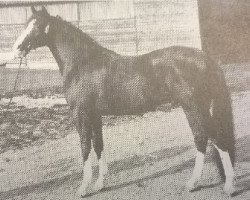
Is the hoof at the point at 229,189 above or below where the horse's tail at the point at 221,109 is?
A: below

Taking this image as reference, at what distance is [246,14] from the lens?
229 cm

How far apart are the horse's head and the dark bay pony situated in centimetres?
5

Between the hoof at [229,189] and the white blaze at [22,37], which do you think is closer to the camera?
the white blaze at [22,37]

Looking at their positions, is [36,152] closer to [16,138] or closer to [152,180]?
[16,138]

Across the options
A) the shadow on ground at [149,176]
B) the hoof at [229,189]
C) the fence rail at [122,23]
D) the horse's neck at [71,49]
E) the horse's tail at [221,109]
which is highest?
the fence rail at [122,23]

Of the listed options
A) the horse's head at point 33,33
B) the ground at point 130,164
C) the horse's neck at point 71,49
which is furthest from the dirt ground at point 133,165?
the horse's head at point 33,33

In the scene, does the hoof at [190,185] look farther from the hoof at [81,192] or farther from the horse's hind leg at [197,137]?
the hoof at [81,192]

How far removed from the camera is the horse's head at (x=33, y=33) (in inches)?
77.4

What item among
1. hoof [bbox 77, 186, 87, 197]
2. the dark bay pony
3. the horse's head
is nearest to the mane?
the dark bay pony

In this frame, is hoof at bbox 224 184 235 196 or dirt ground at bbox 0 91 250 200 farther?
hoof at bbox 224 184 235 196

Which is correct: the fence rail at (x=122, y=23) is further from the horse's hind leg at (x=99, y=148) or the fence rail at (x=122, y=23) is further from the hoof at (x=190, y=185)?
the hoof at (x=190, y=185)

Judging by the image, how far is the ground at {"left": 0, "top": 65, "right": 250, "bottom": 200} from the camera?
6.66 ft

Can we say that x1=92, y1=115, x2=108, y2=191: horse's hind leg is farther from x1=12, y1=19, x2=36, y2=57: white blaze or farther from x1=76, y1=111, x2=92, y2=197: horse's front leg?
x1=12, y1=19, x2=36, y2=57: white blaze

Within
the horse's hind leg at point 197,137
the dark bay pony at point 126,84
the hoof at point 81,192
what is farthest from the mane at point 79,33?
the hoof at point 81,192
